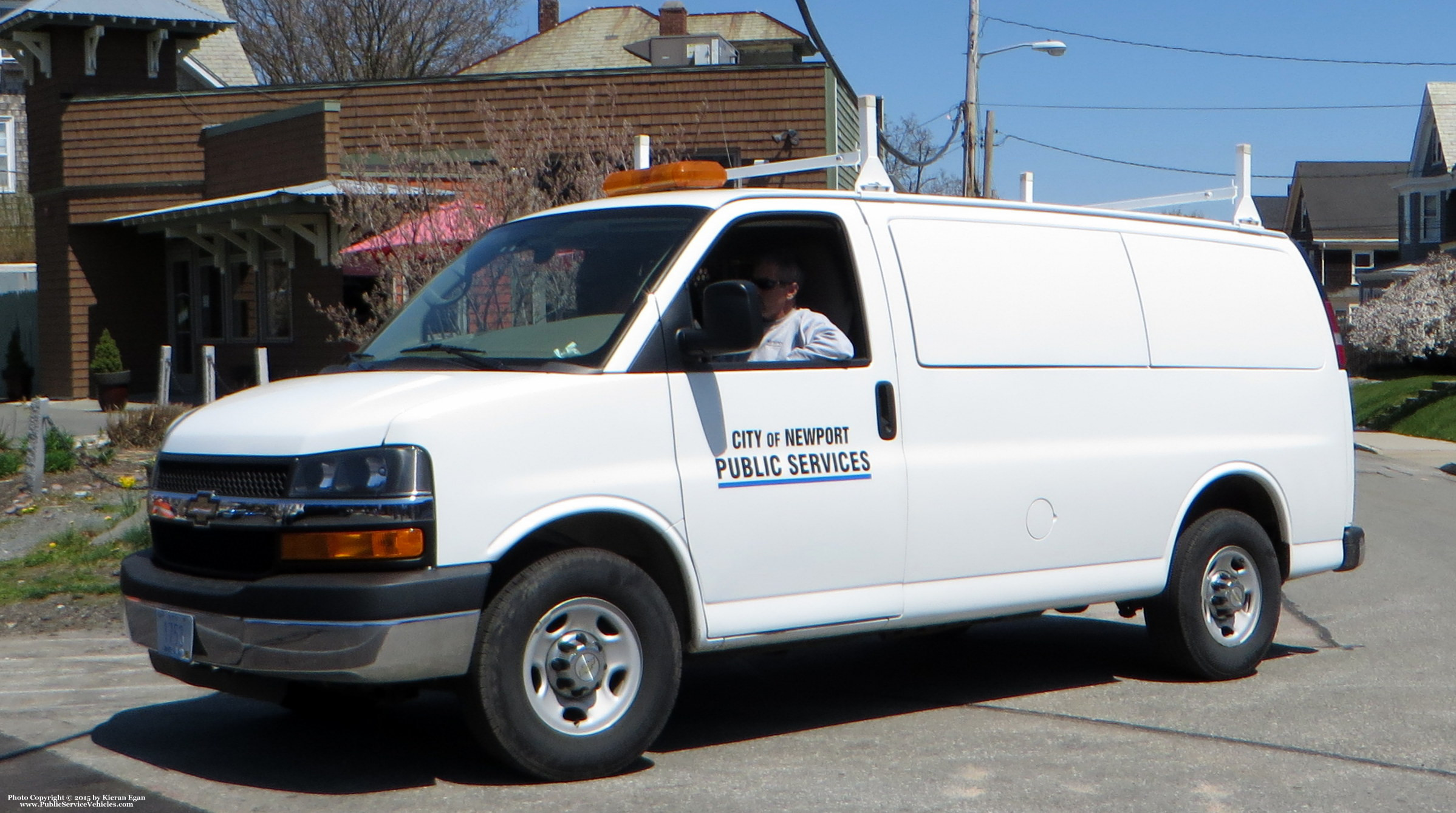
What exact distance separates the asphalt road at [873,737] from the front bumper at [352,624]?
490 millimetres

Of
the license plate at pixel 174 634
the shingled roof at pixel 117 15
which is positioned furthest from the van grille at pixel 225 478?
the shingled roof at pixel 117 15

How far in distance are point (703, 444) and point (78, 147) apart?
24.5m

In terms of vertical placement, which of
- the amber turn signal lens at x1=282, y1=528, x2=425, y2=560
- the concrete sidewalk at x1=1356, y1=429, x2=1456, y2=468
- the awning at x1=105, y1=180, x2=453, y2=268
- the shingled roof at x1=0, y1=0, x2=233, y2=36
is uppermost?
the shingled roof at x1=0, y1=0, x2=233, y2=36

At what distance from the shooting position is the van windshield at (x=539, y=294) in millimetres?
5414

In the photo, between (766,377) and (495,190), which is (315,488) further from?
(495,190)

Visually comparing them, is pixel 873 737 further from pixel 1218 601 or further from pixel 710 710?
pixel 1218 601

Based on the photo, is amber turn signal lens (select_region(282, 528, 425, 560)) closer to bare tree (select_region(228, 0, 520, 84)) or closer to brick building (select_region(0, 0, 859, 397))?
brick building (select_region(0, 0, 859, 397))

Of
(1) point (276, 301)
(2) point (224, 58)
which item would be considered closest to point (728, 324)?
(1) point (276, 301)

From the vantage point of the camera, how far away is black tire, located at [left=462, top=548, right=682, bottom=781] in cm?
496

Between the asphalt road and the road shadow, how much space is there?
2cm

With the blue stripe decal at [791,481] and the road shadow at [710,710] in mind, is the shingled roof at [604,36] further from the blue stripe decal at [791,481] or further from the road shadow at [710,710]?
the blue stripe decal at [791,481]

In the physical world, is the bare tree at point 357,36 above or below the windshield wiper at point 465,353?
above

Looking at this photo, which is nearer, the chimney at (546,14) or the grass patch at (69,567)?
the grass patch at (69,567)

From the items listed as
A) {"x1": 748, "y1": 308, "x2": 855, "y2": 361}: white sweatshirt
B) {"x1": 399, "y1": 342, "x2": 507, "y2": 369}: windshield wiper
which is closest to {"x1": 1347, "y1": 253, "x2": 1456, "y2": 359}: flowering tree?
{"x1": 748, "y1": 308, "x2": 855, "y2": 361}: white sweatshirt
